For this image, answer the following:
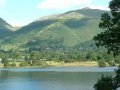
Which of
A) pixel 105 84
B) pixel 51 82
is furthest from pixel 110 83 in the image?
pixel 51 82

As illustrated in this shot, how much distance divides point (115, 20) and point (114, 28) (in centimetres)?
71

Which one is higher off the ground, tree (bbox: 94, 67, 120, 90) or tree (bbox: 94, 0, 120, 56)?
tree (bbox: 94, 0, 120, 56)

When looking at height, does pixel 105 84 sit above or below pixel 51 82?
above

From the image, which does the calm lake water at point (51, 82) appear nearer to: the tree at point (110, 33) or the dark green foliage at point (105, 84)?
the dark green foliage at point (105, 84)

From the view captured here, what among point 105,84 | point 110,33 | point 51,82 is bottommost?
point 51,82

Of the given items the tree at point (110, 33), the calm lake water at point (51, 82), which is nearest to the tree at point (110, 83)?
the tree at point (110, 33)

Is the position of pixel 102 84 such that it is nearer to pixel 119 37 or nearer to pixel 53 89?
pixel 119 37

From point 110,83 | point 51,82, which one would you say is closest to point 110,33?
point 110,83

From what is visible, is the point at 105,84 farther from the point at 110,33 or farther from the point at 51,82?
the point at 51,82

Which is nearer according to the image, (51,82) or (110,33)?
(110,33)

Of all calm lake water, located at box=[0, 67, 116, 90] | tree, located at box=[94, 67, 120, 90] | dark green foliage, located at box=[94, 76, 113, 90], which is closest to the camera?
tree, located at box=[94, 67, 120, 90]

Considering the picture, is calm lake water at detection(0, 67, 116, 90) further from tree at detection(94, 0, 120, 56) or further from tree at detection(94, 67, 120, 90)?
tree at detection(94, 0, 120, 56)

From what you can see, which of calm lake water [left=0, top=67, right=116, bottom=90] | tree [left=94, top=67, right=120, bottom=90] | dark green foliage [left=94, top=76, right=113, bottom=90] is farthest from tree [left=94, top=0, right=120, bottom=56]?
calm lake water [left=0, top=67, right=116, bottom=90]

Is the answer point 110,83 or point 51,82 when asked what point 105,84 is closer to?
point 110,83
